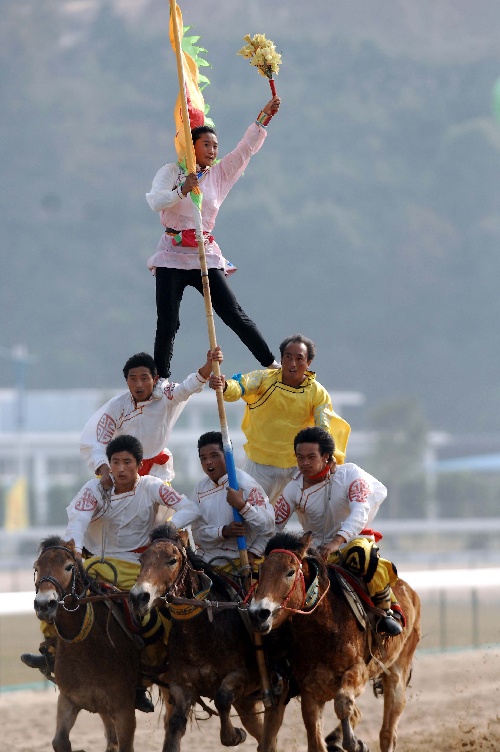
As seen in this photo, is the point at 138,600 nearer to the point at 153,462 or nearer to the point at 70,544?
the point at 70,544

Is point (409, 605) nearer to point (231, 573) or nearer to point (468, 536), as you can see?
point (231, 573)

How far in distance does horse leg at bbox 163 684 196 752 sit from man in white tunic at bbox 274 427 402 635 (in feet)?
3.96

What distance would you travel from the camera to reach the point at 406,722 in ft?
44.2

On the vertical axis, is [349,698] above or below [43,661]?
below

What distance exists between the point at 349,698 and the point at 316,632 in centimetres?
43

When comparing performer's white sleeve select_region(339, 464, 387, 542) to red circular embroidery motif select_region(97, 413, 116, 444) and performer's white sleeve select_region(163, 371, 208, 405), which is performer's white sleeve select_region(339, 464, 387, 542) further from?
red circular embroidery motif select_region(97, 413, 116, 444)

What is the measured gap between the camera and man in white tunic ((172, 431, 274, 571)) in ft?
28.5

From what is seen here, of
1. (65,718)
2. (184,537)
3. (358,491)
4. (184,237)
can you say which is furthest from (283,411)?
(65,718)

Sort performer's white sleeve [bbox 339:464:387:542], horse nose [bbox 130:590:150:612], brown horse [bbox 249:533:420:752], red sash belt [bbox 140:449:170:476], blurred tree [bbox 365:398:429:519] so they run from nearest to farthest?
horse nose [bbox 130:590:150:612]
brown horse [bbox 249:533:420:752]
performer's white sleeve [bbox 339:464:387:542]
red sash belt [bbox 140:449:170:476]
blurred tree [bbox 365:398:429:519]

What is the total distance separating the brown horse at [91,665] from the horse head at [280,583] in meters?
1.04

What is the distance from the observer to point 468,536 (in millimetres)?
52812

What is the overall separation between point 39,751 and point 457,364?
7196 cm

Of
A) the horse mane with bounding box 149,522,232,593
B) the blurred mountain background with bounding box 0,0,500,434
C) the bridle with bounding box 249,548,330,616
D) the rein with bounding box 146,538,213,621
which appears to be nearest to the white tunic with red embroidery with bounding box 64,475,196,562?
Result: the horse mane with bounding box 149,522,232,593

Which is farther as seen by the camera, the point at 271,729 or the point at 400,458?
the point at 400,458
